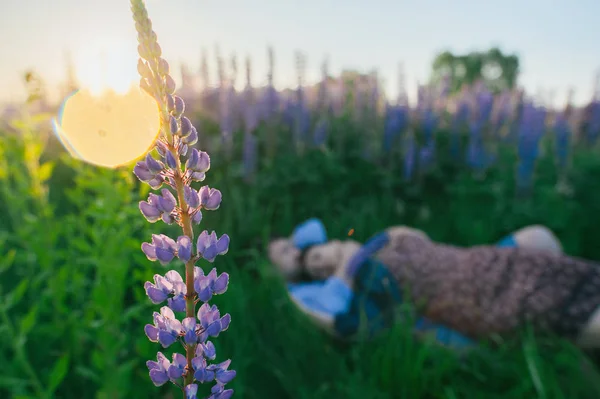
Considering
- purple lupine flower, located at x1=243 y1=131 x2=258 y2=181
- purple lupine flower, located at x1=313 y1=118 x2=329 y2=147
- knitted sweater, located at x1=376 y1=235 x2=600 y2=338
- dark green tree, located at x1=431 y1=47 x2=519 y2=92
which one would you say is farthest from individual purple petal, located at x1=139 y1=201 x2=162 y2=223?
dark green tree, located at x1=431 y1=47 x2=519 y2=92

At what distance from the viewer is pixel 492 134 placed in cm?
460

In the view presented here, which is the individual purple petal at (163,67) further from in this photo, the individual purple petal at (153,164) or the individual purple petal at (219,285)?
the individual purple petal at (219,285)

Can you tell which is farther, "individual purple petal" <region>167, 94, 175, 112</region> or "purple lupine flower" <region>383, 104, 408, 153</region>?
"purple lupine flower" <region>383, 104, 408, 153</region>

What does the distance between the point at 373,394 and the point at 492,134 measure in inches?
140

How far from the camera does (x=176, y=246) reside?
571mm

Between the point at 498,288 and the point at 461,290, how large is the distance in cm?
17

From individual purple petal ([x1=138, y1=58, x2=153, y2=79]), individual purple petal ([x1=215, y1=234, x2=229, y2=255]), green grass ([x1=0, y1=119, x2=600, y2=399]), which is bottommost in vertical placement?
green grass ([x1=0, y1=119, x2=600, y2=399])

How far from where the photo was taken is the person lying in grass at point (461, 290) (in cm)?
216

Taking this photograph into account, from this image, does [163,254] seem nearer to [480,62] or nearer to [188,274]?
[188,274]

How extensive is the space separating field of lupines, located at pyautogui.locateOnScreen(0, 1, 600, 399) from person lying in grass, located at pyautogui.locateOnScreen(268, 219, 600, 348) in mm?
121

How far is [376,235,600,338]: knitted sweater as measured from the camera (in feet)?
7.06

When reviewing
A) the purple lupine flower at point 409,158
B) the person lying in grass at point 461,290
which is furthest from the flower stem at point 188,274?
the purple lupine flower at point 409,158

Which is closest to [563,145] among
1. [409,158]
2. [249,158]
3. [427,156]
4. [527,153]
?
[527,153]

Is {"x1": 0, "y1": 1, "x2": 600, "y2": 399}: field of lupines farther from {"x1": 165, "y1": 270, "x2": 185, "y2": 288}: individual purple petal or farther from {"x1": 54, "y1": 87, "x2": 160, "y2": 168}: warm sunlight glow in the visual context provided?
{"x1": 54, "y1": 87, "x2": 160, "y2": 168}: warm sunlight glow
